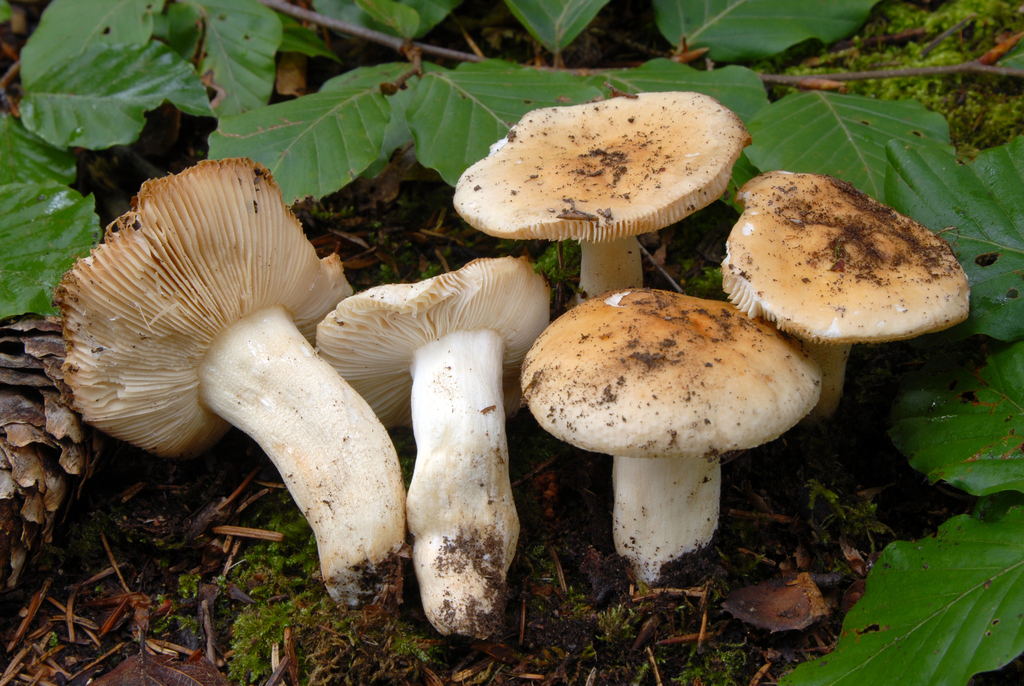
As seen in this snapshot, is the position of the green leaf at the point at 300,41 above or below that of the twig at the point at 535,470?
above

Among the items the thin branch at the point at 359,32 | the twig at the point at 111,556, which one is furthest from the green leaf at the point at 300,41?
the twig at the point at 111,556

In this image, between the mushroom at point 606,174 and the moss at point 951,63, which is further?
the moss at point 951,63

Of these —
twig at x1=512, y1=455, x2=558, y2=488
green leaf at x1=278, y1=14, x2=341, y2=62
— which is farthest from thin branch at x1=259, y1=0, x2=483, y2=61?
twig at x1=512, y1=455, x2=558, y2=488

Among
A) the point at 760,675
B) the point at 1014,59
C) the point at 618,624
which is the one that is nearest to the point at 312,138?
the point at 618,624

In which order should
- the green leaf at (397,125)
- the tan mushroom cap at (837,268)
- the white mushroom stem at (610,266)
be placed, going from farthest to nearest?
the green leaf at (397,125) → the white mushroom stem at (610,266) → the tan mushroom cap at (837,268)

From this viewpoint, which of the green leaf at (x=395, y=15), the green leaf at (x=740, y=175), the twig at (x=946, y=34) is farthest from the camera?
the twig at (x=946, y=34)

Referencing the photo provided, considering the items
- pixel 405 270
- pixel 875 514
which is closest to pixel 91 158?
pixel 405 270

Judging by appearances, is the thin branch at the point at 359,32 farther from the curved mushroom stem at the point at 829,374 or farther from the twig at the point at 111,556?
the twig at the point at 111,556
